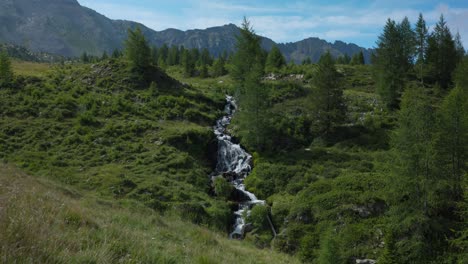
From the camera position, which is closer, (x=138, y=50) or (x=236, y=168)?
(x=236, y=168)

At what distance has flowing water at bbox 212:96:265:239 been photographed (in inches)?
1121

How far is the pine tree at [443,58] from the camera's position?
59.5 m

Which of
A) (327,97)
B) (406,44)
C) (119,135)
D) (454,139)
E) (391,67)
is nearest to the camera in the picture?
(454,139)

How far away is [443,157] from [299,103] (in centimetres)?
2806

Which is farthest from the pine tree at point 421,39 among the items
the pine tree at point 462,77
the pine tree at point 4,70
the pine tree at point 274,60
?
the pine tree at point 4,70

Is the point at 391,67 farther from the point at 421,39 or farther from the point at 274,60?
the point at 274,60

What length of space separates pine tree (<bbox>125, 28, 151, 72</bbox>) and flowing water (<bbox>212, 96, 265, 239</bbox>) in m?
20.3

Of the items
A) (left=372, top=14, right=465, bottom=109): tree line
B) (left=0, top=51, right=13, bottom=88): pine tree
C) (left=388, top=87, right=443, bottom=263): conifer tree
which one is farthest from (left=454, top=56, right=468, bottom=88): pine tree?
(left=0, top=51, right=13, bottom=88): pine tree

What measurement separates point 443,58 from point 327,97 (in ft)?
117

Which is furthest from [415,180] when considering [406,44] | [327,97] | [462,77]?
[406,44]

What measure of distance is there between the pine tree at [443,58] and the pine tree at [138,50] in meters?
51.0

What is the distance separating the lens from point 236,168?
1422 inches

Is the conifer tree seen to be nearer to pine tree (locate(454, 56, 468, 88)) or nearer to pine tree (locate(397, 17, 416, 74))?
pine tree (locate(454, 56, 468, 88))

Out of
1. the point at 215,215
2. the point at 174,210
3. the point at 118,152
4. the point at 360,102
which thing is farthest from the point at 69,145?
the point at 360,102
